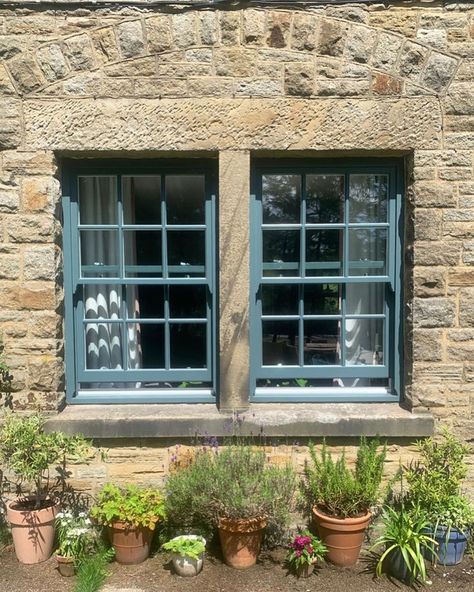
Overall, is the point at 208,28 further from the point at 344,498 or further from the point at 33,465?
the point at 344,498

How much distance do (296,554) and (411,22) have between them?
12.6 feet

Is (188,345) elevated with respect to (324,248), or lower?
lower

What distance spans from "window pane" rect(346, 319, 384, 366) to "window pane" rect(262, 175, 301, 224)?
3.26 ft

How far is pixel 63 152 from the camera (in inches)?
169

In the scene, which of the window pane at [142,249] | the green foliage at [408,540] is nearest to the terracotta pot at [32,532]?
the window pane at [142,249]

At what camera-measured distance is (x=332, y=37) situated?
4.18m

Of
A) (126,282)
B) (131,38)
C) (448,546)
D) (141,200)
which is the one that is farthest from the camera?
(141,200)

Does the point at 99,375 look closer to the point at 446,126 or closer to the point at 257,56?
the point at 257,56

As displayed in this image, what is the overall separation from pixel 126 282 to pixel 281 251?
4.11 feet

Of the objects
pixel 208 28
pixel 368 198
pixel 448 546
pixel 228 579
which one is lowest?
pixel 228 579

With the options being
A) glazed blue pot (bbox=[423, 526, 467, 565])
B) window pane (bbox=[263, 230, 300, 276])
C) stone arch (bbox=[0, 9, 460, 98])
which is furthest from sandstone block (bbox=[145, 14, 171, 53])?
glazed blue pot (bbox=[423, 526, 467, 565])

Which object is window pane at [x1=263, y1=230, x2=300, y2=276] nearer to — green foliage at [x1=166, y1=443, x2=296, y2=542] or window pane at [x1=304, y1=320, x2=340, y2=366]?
window pane at [x1=304, y1=320, x2=340, y2=366]

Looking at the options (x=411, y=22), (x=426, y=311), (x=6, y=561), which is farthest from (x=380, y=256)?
(x=6, y=561)

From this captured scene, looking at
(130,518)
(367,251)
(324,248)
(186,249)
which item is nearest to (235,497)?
(130,518)
